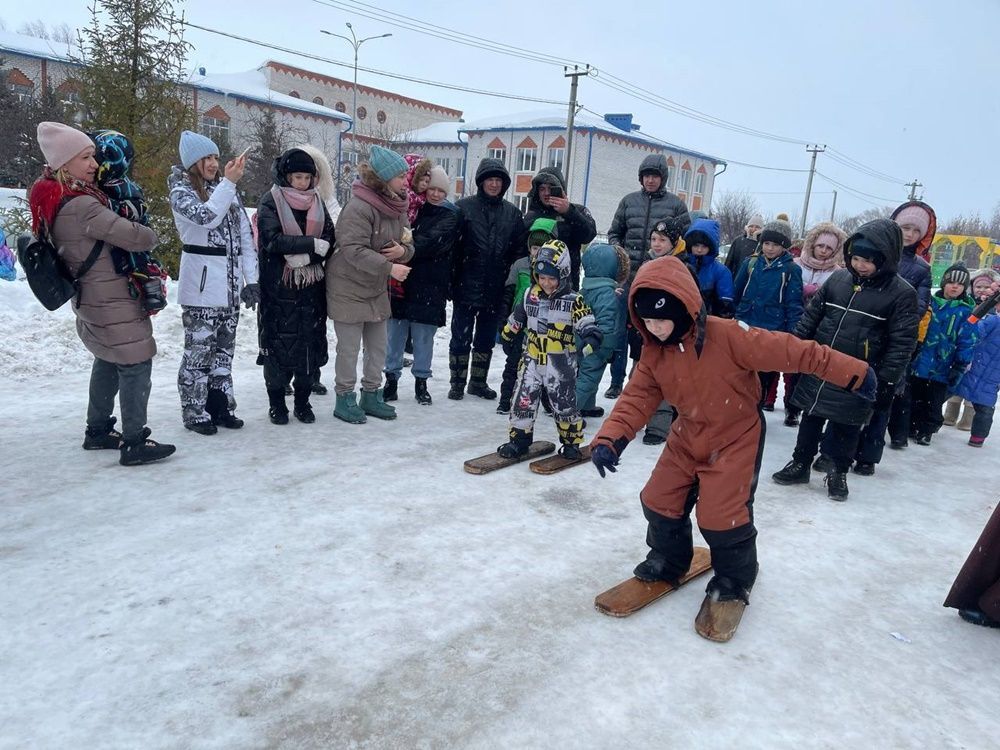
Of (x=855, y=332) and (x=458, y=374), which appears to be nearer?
(x=855, y=332)

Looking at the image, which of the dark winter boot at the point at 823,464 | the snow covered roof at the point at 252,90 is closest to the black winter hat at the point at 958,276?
the dark winter boot at the point at 823,464

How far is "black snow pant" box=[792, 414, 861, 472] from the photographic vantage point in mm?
4707

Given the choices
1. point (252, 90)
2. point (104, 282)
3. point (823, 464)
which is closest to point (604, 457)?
point (823, 464)

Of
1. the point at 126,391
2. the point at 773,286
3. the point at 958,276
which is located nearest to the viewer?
the point at 126,391

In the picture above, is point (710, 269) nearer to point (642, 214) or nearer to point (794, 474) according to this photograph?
point (642, 214)

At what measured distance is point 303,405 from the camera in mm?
5449

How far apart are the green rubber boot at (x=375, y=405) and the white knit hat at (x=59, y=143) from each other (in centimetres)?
263

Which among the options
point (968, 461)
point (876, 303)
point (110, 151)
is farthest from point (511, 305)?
point (968, 461)

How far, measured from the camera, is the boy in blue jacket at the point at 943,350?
6.28m

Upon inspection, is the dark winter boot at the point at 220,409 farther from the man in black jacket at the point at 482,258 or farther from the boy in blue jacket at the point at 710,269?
the boy in blue jacket at the point at 710,269

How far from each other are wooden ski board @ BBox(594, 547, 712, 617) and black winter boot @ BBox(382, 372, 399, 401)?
348cm

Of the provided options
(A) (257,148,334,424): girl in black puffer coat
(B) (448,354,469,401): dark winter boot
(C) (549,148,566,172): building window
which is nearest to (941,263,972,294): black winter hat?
(B) (448,354,469,401): dark winter boot

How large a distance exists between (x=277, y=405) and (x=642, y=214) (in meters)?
3.83

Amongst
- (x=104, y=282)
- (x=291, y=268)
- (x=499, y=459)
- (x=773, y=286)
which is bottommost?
(x=499, y=459)
